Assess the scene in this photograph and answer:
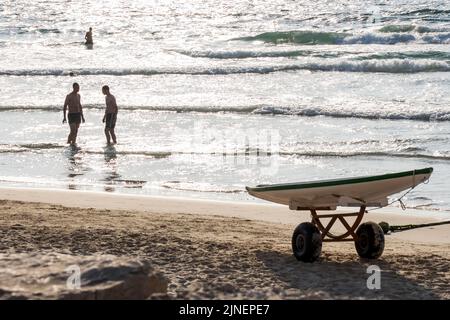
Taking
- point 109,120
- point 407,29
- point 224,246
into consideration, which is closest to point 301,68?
point 407,29

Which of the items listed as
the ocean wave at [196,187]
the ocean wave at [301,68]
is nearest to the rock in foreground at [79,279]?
the ocean wave at [196,187]

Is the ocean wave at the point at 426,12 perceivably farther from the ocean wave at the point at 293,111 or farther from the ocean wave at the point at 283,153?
the ocean wave at the point at 283,153

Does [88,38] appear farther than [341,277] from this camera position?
Yes

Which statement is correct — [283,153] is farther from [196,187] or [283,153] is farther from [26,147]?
[26,147]

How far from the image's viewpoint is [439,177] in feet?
48.6

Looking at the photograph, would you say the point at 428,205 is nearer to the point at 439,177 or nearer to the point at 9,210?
the point at 439,177

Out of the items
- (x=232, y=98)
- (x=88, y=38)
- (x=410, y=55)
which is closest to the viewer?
(x=232, y=98)

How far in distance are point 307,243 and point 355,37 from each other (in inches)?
1295

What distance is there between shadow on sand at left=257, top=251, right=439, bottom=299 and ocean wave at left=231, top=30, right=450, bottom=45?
31319 millimetres

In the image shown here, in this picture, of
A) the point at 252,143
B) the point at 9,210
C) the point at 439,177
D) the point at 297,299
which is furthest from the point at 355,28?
the point at 297,299

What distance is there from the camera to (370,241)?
879cm

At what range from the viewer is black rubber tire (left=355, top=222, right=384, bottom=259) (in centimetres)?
877

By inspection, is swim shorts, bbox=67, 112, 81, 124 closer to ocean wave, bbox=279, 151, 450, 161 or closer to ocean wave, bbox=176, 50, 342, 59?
ocean wave, bbox=279, 151, 450, 161

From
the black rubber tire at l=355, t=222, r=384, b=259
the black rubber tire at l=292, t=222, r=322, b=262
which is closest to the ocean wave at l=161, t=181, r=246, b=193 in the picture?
the black rubber tire at l=355, t=222, r=384, b=259
